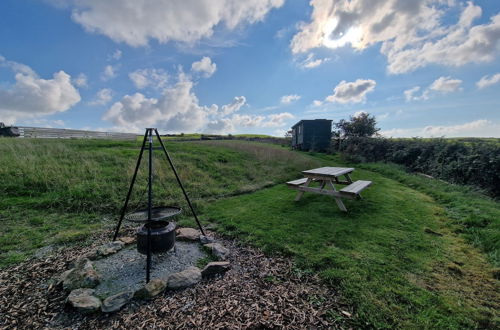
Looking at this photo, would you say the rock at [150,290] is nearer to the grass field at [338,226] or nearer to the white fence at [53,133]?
the grass field at [338,226]

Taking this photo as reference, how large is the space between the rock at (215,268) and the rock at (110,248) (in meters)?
1.68

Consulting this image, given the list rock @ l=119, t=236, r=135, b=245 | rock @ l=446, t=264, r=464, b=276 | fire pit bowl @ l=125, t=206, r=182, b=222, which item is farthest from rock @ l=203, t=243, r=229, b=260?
rock @ l=446, t=264, r=464, b=276

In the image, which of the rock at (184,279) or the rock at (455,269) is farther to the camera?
the rock at (455,269)

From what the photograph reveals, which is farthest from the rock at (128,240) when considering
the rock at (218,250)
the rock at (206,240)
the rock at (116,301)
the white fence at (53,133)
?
the white fence at (53,133)

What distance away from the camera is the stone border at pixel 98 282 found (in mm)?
2221

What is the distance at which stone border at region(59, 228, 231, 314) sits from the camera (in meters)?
2.22

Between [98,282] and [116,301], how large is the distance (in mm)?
616

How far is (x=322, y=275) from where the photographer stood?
8.79ft

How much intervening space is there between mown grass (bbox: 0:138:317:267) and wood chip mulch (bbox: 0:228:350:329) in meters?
1.16

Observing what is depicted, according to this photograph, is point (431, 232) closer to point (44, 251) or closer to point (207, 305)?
point (207, 305)

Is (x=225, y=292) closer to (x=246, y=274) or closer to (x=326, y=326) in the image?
(x=246, y=274)

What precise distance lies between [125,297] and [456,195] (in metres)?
8.04

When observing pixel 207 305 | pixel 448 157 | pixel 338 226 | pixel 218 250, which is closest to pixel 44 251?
pixel 218 250

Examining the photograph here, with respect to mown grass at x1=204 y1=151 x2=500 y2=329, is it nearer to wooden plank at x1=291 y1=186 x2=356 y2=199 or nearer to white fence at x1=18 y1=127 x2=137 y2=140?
wooden plank at x1=291 y1=186 x2=356 y2=199
